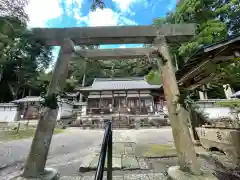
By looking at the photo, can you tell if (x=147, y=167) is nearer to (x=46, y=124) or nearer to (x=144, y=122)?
(x=46, y=124)

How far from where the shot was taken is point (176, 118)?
6.34ft

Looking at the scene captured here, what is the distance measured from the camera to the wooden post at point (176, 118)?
1.75m

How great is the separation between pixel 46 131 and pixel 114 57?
1.67 meters

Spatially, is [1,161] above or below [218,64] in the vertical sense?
below

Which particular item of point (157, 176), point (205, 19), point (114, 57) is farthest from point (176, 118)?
point (205, 19)

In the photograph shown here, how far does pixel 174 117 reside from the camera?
195 centimetres

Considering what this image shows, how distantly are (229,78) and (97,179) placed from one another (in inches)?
145

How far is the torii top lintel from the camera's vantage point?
2.34 meters

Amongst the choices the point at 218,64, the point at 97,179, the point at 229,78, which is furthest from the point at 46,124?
the point at 229,78

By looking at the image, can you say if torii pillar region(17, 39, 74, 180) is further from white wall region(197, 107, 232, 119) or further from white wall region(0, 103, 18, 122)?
white wall region(0, 103, 18, 122)

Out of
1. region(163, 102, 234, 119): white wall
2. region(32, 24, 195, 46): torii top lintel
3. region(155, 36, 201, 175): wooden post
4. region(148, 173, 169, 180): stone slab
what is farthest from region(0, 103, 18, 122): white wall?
region(163, 102, 234, 119): white wall

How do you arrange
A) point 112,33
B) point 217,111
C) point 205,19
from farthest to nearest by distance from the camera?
point 217,111 < point 205,19 < point 112,33

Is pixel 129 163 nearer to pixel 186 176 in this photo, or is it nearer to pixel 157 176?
pixel 157 176

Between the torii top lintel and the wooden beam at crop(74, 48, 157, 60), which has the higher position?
the torii top lintel
